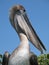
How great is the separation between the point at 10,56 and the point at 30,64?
0.44 meters

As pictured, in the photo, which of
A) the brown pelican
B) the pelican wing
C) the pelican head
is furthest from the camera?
the pelican head

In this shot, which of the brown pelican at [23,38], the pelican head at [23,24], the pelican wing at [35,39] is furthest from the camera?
the pelican head at [23,24]

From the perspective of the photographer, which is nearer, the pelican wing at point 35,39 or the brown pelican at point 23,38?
the brown pelican at point 23,38

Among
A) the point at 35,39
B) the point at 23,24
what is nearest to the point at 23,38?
the point at 35,39

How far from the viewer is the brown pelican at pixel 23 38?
622 centimetres

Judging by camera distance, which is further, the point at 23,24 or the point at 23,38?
the point at 23,24

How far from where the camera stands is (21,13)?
7.44 metres

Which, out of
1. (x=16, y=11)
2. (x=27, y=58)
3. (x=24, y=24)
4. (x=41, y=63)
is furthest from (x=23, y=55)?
(x=41, y=63)

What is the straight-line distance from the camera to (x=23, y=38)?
670 centimetres

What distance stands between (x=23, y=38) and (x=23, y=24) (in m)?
0.49

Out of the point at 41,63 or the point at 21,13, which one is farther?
the point at 41,63

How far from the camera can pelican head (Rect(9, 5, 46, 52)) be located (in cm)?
662

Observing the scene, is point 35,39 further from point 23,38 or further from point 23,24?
point 23,24

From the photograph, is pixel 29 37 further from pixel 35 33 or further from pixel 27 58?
pixel 27 58
